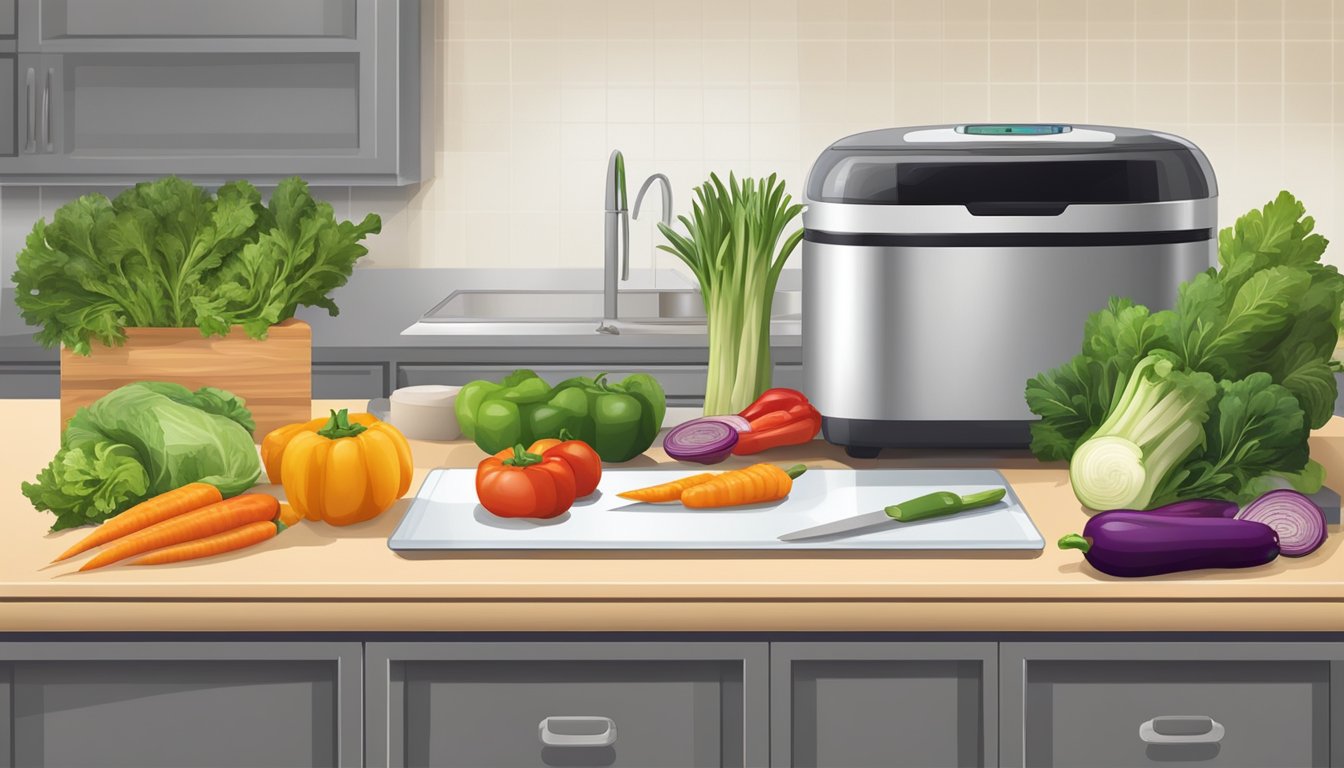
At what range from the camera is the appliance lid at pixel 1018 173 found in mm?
1482

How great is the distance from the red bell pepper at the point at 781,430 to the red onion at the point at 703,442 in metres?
0.02

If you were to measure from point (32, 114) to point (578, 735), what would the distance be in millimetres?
2707

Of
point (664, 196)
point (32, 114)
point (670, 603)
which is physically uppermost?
point (32, 114)

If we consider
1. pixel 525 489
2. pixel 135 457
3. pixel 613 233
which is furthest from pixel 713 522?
pixel 613 233

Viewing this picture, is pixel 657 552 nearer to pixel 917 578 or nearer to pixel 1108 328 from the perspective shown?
pixel 917 578

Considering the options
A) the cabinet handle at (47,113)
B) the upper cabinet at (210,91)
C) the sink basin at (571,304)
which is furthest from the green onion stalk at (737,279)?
the cabinet handle at (47,113)

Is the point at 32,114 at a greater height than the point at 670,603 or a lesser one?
greater

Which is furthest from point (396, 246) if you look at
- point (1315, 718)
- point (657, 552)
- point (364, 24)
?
point (1315, 718)

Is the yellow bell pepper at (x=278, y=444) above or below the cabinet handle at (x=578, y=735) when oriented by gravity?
above

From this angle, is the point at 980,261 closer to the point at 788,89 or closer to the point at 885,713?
the point at 885,713

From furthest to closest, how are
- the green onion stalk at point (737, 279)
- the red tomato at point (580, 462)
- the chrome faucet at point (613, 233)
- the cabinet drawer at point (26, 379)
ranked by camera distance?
1. the chrome faucet at point (613, 233)
2. the cabinet drawer at point (26, 379)
3. the green onion stalk at point (737, 279)
4. the red tomato at point (580, 462)

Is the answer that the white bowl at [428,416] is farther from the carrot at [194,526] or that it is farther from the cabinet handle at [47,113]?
the cabinet handle at [47,113]

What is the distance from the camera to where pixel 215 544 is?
1129 mm

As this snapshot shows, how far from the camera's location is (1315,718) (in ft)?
3.57
